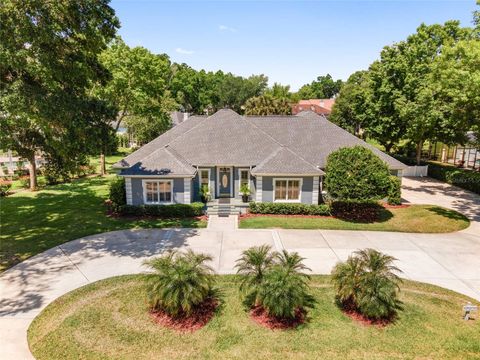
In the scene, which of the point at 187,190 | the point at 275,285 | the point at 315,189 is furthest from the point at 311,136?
the point at 275,285

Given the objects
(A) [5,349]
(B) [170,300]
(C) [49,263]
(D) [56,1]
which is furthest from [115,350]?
(D) [56,1]

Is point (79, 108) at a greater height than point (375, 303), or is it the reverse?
point (79, 108)

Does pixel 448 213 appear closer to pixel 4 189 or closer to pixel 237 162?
pixel 237 162

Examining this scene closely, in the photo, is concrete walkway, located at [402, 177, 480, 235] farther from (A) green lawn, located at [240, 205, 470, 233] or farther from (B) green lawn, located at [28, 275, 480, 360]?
(B) green lawn, located at [28, 275, 480, 360]

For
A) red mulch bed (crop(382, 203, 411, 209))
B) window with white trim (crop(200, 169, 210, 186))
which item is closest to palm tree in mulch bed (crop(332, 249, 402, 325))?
window with white trim (crop(200, 169, 210, 186))

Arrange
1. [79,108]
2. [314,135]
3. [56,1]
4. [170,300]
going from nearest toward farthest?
1. [170,300]
2. [56,1]
3. [79,108]
4. [314,135]

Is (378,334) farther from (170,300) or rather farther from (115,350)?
(115,350)
